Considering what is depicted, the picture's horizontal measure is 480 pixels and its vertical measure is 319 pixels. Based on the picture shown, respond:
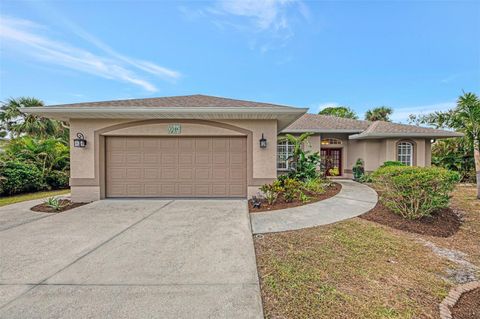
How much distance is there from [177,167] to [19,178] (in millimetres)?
8216

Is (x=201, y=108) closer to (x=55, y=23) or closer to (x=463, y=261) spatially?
(x=463, y=261)

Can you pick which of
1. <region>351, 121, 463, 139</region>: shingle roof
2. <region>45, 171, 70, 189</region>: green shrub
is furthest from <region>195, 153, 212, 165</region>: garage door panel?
<region>351, 121, 463, 139</region>: shingle roof

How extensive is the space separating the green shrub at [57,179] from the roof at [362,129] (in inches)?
499

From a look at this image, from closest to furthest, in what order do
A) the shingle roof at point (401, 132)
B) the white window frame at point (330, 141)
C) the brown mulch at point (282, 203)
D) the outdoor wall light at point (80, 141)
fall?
1. the brown mulch at point (282, 203)
2. the outdoor wall light at point (80, 141)
3. the shingle roof at point (401, 132)
4. the white window frame at point (330, 141)

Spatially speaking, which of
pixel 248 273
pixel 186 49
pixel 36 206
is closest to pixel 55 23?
pixel 186 49

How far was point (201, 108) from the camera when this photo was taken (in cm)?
684

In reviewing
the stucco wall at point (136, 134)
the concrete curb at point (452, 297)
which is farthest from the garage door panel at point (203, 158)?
the concrete curb at point (452, 297)

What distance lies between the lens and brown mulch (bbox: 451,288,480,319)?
229 cm

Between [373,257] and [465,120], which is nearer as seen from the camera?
[373,257]

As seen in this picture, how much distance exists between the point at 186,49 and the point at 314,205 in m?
11.4

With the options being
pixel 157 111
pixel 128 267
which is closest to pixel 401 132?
pixel 157 111

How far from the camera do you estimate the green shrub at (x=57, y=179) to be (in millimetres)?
11200

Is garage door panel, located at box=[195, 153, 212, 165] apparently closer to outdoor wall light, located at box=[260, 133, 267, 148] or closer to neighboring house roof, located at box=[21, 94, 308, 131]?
neighboring house roof, located at box=[21, 94, 308, 131]

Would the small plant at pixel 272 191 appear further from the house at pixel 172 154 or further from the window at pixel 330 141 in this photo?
the window at pixel 330 141
